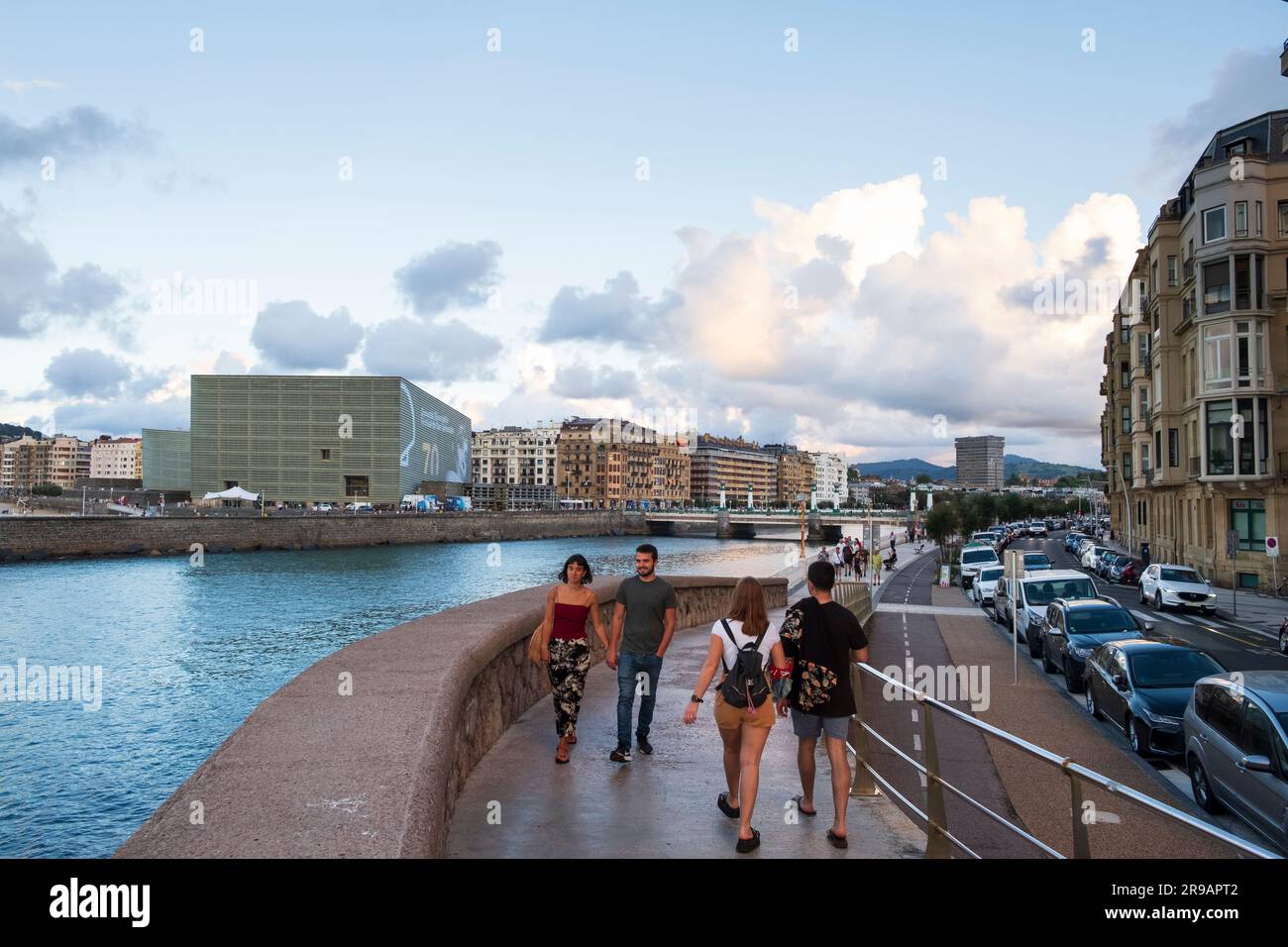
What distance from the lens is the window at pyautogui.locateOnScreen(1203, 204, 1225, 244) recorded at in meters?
36.5

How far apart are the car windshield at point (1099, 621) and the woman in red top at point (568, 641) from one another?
478 inches

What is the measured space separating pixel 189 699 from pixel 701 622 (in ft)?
44.6

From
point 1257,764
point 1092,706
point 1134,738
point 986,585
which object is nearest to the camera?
point 1257,764

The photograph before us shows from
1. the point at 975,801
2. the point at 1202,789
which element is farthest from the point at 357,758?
the point at 1202,789

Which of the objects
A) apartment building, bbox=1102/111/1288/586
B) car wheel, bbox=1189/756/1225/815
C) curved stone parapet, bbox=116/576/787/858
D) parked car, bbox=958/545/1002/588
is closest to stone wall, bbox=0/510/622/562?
parked car, bbox=958/545/1002/588

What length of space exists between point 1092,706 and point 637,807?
32.5ft

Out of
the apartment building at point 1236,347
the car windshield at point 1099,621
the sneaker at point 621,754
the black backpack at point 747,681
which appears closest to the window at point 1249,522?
the apartment building at point 1236,347

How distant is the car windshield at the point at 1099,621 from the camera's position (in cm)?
1644

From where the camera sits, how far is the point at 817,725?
20.0ft

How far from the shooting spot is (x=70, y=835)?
1336cm

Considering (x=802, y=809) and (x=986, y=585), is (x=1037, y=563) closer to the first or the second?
(x=986, y=585)

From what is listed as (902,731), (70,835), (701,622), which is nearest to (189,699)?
(70,835)

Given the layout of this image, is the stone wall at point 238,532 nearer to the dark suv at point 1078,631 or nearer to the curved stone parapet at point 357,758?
the dark suv at point 1078,631
